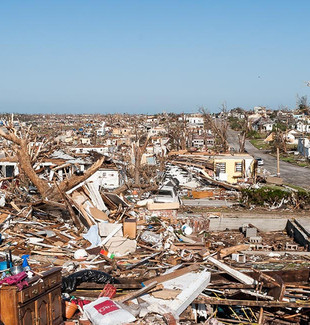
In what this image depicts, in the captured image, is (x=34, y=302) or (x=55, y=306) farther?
(x=55, y=306)

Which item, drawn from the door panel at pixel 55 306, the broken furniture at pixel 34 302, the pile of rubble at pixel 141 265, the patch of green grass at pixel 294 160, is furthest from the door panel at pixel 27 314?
the patch of green grass at pixel 294 160

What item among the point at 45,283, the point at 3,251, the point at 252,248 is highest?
the point at 45,283

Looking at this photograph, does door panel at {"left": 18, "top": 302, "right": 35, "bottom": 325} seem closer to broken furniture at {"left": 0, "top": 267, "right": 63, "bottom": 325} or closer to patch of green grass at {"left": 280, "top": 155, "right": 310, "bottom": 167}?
broken furniture at {"left": 0, "top": 267, "right": 63, "bottom": 325}

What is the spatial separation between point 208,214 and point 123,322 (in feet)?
35.2

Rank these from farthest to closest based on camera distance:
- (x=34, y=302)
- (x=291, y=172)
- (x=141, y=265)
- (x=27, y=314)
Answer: (x=291, y=172), (x=141, y=265), (x=34, y=302), (x=27, y=314)

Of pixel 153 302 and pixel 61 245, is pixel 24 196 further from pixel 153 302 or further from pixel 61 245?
pixel 153 302

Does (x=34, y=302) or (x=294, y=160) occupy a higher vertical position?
(x=34, y=302)

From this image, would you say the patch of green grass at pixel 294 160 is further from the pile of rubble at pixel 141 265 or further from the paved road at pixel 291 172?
the pile of rubble at pixel 141 265

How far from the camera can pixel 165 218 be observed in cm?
1554

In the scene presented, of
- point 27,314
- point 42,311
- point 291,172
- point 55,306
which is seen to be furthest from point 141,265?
point 291,172

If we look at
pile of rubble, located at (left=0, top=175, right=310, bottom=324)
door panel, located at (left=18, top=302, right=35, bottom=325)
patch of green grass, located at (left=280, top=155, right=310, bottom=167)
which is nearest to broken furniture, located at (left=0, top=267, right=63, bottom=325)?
door panel, located at (left=18, top=302, right=35, bottom=325)

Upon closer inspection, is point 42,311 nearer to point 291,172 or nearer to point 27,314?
point 27,314

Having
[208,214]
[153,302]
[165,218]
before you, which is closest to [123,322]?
[153,302]

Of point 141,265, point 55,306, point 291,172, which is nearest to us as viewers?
point 55,306
